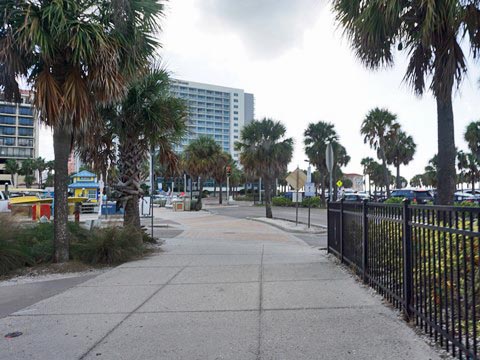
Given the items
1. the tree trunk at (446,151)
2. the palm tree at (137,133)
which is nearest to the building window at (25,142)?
the palm tree at (137,133)

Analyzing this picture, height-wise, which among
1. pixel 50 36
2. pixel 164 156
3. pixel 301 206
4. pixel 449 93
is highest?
pixel 50 36

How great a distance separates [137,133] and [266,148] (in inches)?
698

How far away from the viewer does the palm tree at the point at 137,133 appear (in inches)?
455

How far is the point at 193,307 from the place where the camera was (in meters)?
5.39

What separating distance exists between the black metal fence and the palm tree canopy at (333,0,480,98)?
11.8 ft

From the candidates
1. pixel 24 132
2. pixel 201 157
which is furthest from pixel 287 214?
pixel 24 132

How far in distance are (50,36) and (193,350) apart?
6.77m

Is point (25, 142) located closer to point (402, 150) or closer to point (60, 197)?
point (402, 150)

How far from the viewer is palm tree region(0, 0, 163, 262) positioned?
304 inches

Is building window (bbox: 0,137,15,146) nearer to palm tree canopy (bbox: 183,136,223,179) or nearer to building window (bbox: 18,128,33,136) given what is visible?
building window (bbox: 18,128,33,136)

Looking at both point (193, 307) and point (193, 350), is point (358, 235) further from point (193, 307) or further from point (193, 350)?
point (193, 350)

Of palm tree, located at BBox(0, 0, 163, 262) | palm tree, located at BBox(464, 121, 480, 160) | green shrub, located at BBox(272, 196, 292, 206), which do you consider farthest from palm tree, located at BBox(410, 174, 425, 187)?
palm tree, located at BBox(0, 0, 163, 262)

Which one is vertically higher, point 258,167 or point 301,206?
point 258,167

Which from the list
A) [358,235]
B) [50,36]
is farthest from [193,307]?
[50,36]
